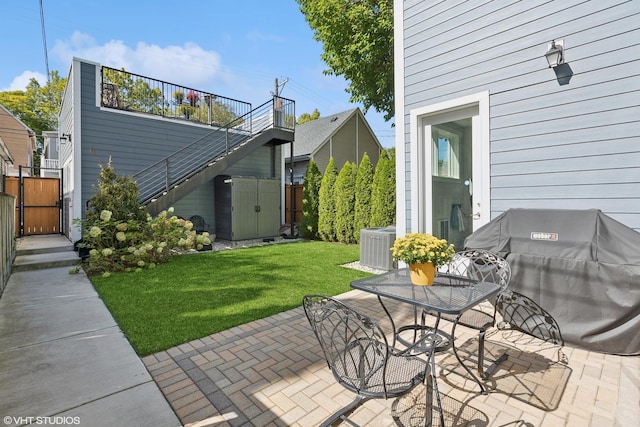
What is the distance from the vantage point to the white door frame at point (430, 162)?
387 cm

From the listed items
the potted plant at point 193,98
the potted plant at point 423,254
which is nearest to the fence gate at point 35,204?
the potted plant at point 193,98

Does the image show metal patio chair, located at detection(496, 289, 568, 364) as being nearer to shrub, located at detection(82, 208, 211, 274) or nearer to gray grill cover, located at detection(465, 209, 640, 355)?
gray grill cover, located at detection(465, 209, 640, 355)

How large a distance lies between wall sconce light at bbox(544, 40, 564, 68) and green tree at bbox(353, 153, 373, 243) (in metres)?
5.35

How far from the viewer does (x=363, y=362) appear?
61.2 inches

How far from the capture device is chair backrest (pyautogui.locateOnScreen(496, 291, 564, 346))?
8.98 feet

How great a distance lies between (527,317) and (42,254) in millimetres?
8647

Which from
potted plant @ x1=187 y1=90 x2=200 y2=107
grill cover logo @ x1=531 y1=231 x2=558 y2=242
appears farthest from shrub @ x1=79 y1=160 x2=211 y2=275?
grill cover logo @ x1=531 y1=231 x2=558 y2=242

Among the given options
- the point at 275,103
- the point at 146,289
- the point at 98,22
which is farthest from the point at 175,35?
the point at 146,289

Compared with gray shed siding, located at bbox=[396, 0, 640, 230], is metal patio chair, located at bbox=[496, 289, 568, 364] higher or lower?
lower

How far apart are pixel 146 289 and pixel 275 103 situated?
7.39 meters

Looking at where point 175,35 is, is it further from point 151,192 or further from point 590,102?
point 590,102

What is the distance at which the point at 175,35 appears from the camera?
10133 millimetres

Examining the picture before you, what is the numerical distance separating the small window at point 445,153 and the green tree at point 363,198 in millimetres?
4062

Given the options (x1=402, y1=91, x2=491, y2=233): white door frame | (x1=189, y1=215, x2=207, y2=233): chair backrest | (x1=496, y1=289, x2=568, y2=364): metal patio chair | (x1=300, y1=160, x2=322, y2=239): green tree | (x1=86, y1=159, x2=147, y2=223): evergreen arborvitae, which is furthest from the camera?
A: (x1=300, y1=160, x2=322, y2=239): green tree
